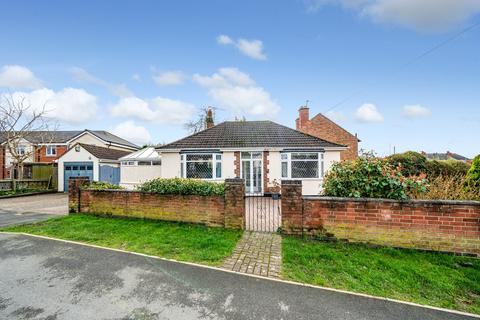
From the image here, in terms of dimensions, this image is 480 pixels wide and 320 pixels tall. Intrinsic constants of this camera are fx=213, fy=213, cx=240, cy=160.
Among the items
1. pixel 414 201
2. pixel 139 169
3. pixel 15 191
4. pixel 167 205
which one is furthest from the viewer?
pixel 139 169

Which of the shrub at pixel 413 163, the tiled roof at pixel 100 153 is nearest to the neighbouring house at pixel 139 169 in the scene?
the tiled roof at pixel 100 153

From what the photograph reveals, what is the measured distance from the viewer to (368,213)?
509 centimetres

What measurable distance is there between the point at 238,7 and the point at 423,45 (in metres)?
9.41

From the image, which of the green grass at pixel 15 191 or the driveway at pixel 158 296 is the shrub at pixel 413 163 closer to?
the driveway at pixel 158 296

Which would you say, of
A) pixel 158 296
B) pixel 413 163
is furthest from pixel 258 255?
pixel 413 163

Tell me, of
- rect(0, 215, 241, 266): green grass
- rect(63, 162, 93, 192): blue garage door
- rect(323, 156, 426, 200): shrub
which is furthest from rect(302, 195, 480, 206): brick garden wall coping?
rect(63, 162, 93, 192): blue garage door

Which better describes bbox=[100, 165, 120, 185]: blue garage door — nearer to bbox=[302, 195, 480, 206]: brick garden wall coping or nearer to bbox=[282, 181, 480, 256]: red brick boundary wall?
bbox=[282, 181, 480, 256]: red brick boundary wall

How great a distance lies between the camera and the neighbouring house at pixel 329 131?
19.1 meters

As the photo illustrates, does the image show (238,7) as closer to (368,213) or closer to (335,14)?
(335,14)

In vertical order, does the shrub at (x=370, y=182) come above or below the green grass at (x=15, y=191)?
above

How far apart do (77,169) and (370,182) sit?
20923mm

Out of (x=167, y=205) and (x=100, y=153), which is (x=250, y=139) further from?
(x=100, y=153)

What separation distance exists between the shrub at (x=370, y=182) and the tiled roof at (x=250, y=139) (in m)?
7.34

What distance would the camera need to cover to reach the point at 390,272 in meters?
3.84
